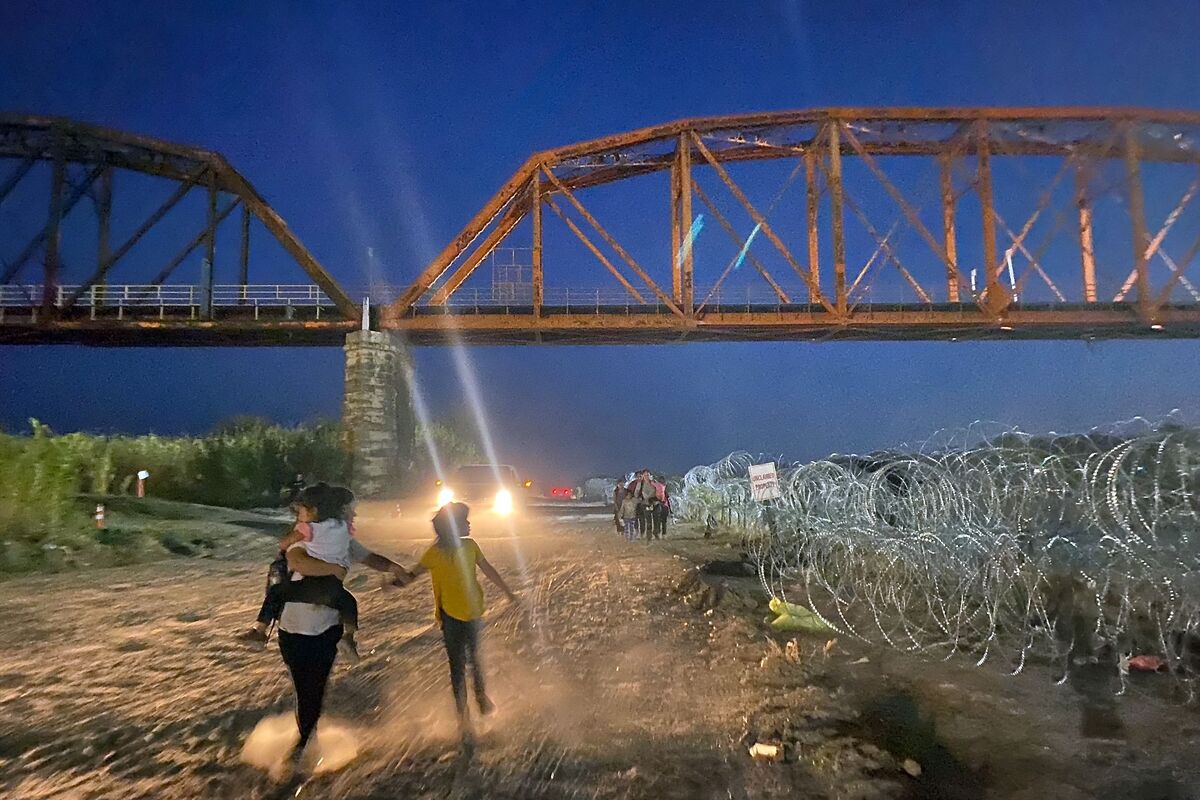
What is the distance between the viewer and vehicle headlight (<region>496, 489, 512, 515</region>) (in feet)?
74.7

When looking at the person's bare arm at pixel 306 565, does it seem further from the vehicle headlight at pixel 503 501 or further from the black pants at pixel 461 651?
the vehicle headlight at pixel 503 501

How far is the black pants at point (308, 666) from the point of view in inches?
195

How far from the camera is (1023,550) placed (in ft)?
23.5

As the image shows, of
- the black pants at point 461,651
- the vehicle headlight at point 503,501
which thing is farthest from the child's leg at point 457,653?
the vehicle headlight at point 503,501

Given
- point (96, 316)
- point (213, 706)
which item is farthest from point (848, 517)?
point (96, 316)

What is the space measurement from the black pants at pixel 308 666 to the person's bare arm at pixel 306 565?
364 millimetres

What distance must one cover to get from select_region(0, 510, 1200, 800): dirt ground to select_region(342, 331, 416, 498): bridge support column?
22015mm

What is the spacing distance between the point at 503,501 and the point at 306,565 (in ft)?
59.3

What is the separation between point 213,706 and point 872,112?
3219cm

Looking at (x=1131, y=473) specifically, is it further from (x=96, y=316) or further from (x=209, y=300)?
(x=96, y=316)

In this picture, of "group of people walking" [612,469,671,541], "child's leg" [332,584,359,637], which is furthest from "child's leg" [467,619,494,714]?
"group of people walking" [612,469,671,541]

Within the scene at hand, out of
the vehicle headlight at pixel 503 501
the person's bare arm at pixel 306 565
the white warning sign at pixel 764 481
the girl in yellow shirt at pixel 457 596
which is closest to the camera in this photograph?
the person's bare arm at pixel 306 565

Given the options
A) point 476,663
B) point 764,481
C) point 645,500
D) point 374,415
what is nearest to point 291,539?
point 476,663

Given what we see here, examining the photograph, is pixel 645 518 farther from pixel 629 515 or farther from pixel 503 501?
pixel 503 501
